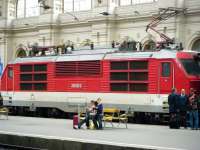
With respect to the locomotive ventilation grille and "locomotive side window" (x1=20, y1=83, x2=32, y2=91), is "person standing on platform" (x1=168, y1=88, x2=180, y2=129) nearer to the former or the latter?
the locomotive ventilation grille

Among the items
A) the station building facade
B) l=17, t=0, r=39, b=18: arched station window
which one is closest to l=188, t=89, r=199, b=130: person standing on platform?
the station building facade

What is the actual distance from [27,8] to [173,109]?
116ft

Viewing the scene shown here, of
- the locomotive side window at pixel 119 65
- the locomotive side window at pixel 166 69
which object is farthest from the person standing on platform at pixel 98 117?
the locomotive side window at pixel 119 65

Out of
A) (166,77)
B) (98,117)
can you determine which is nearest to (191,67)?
(166,77)

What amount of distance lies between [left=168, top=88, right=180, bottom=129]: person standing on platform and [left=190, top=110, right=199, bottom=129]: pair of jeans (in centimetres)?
62

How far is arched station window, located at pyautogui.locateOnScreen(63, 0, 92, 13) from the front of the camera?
171 feet

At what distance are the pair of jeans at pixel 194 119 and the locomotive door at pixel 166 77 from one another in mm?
2644

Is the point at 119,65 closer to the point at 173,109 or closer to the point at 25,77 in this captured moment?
the point at 173,109

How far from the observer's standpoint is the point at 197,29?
42531mm

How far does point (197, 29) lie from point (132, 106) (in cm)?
1469

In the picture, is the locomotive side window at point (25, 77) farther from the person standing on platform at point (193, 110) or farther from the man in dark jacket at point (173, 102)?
the person standing on platform at point (193, 110)

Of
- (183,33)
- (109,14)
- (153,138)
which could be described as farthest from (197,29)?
(153,138)

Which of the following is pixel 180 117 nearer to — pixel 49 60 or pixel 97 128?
pixel 97 128

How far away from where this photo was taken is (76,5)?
53188 millimetres
